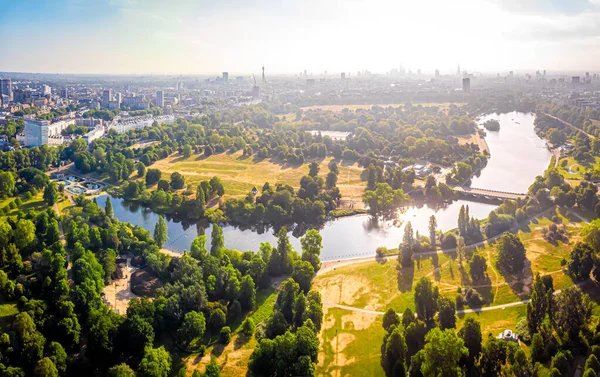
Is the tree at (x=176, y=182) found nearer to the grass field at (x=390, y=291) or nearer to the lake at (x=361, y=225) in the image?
the lake at (x=361, y=225)

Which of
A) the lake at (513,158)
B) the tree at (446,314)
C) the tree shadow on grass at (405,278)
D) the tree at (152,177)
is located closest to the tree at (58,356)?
the tree at (446,314)

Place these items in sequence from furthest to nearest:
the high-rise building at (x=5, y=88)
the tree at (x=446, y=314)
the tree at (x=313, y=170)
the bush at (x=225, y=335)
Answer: the high-rise building at (x=5, y=88), the tree at (x=313, y=170), the bush at (x=225, y=335), the tree at (x=446, y=314)

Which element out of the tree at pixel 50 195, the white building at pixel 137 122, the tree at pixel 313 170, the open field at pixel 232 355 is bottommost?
the open field at pixel 232 355

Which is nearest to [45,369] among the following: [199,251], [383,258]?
[199,251]

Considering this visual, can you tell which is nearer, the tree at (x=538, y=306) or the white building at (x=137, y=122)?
the tree at (x=538, y=306)

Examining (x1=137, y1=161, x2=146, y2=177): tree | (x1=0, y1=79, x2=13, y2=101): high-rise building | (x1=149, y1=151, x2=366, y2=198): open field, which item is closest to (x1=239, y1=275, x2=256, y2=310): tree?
(x1=149, y1=151, x2=366, y2=198): open field

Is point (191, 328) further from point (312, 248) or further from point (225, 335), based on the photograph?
point (312, 248)
